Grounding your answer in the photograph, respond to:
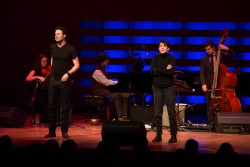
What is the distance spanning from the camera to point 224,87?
9.02m

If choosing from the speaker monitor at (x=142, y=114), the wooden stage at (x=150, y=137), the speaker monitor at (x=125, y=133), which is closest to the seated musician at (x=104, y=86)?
the speaker monitor at (x=142, y=114)

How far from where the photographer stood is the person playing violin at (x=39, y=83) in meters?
10.0

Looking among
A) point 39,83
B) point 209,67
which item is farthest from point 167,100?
point 39,83

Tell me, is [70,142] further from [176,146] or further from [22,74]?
[22,74]

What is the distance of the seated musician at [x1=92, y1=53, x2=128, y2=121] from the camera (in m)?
10.6

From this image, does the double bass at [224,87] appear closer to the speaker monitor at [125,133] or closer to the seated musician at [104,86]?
the seated musician at [104,86]

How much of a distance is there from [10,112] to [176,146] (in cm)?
400

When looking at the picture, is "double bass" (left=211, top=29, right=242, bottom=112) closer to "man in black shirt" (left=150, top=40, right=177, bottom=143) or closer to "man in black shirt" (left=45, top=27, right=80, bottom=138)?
"man in black shirt" (left=150, top=40, right=177, bottom=143)

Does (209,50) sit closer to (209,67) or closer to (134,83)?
(209,67)

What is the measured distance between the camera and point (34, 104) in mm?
10133

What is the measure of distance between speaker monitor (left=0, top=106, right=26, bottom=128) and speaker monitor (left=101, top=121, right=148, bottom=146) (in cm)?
350

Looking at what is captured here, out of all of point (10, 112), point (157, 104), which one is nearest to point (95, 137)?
point (157, 104)

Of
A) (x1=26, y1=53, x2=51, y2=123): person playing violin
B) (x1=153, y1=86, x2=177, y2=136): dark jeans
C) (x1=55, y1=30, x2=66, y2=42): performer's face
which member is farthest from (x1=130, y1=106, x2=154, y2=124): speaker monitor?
(x1=55, y1=30, x2=66, y2=42): performer's face

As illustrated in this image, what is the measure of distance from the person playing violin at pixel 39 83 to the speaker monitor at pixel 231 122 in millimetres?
3637
